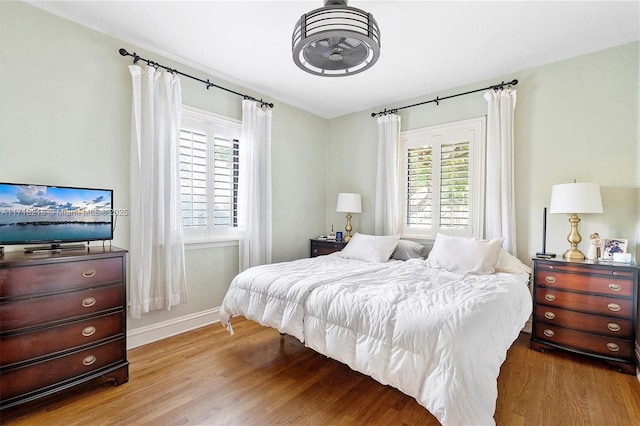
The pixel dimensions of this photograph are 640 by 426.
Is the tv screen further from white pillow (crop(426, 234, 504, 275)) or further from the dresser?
the dresser

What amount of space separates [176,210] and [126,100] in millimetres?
1098

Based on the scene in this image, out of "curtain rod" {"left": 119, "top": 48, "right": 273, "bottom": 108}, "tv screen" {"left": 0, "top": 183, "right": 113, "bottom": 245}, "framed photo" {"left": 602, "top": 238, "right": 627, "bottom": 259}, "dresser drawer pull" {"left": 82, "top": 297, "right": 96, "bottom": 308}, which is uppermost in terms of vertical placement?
"curtain rod" {"left": 119, "top": 48, "right": 273, "bottom": 108}

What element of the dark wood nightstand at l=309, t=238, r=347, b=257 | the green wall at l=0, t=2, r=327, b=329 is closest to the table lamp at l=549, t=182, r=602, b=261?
the dark wood nightstand at l=309, t=238, r=347, b=257

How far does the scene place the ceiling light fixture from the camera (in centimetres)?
183

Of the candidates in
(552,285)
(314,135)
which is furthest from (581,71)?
(314,135)

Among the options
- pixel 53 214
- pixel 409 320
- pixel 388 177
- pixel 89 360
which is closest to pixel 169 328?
pixel 89 360

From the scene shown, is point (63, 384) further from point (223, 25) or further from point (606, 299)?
point (606, 299)

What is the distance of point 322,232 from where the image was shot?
5.00m

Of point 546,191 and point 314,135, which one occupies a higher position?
point 314,135

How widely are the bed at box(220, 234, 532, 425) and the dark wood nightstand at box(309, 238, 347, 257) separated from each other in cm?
103

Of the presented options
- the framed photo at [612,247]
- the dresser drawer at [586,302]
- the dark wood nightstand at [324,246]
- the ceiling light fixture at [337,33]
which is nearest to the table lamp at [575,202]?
the framed photo at [612,247]

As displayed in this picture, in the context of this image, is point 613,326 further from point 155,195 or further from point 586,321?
point 155,195

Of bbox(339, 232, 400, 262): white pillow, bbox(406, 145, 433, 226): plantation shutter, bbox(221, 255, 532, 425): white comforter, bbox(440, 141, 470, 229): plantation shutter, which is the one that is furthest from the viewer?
bbox(406, 145, 433, 226): plantation shutter

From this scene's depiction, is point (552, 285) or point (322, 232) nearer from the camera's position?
point (552, 285)
